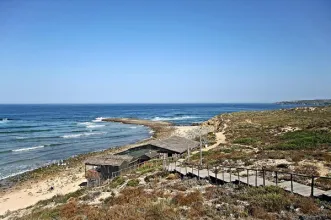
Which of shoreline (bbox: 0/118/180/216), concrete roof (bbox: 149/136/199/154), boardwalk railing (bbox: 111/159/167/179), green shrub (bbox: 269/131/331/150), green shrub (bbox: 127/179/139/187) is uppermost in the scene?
green shrub (bbox: 269/131/331/150)

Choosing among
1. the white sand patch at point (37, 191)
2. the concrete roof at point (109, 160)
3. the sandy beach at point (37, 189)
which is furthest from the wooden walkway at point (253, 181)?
the sandy beach at point (37, 189)

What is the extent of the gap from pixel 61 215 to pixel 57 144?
4512cm

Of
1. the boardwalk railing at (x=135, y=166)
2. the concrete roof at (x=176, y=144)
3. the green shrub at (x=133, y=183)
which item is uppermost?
the concrete roof at (x=176, y=144)

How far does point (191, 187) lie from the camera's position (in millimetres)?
19422

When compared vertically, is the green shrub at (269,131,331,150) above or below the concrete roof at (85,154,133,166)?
above

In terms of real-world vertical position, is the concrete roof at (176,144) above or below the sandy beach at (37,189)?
above

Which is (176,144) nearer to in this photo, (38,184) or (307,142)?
(307,142)

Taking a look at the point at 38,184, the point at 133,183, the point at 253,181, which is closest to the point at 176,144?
the point at 133,183

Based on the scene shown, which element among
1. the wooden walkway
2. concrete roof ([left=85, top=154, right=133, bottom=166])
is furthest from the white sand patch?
the wooden walkway

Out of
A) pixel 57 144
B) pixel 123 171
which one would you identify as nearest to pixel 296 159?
pixel 123 171

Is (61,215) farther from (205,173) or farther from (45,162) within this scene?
(45,162)

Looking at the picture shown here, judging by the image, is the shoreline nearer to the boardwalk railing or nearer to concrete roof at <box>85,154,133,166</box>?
concrete roof at <box>85,154,133,166</box>

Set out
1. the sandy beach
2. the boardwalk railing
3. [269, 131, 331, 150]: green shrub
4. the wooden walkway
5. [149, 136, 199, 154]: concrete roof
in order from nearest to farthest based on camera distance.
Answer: the wooden walkway, the sandy beach, the boardwalk railing, [269, 131, 331, 150]: green shrub, [149, 136, 199, 154]: concrete roof

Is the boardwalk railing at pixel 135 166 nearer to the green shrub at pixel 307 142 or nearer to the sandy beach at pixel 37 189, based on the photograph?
the sandy beach at pixel 37 189
